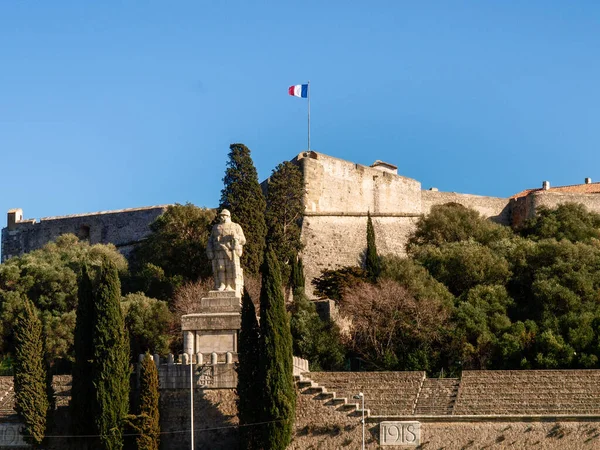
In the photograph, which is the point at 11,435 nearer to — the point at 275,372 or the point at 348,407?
the point at 275,372

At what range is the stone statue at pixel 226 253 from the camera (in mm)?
37938

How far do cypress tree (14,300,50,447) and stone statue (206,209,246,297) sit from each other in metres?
5.95

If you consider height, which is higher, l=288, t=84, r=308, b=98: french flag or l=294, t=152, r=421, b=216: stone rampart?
l=288, t=84, r=308, b=98: french flag

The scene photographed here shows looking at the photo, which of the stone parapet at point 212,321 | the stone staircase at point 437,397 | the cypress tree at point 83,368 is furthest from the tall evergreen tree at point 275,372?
the cypress tree at point 83,368

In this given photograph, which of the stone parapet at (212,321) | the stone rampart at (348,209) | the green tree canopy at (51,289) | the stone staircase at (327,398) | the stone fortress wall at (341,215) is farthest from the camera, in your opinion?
the stone fortress wall at (341,215)

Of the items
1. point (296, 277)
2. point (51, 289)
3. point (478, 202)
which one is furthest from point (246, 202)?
A: point (478, 202)

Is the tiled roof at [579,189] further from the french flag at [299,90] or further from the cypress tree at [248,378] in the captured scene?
→ the cypress tree at [248,378]

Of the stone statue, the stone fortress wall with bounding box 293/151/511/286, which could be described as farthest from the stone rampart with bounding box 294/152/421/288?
the stone statue

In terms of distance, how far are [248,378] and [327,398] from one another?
2.79m

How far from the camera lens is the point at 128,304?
50.3 metres

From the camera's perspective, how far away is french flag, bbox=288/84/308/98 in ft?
211

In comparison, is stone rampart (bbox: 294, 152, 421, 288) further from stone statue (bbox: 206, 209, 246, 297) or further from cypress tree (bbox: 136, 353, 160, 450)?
cypress tree (bbox: 136, 353, 160, 450)

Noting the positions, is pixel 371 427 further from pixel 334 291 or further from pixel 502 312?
pixel 334 291

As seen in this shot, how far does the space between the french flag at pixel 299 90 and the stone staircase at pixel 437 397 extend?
2708 cm
